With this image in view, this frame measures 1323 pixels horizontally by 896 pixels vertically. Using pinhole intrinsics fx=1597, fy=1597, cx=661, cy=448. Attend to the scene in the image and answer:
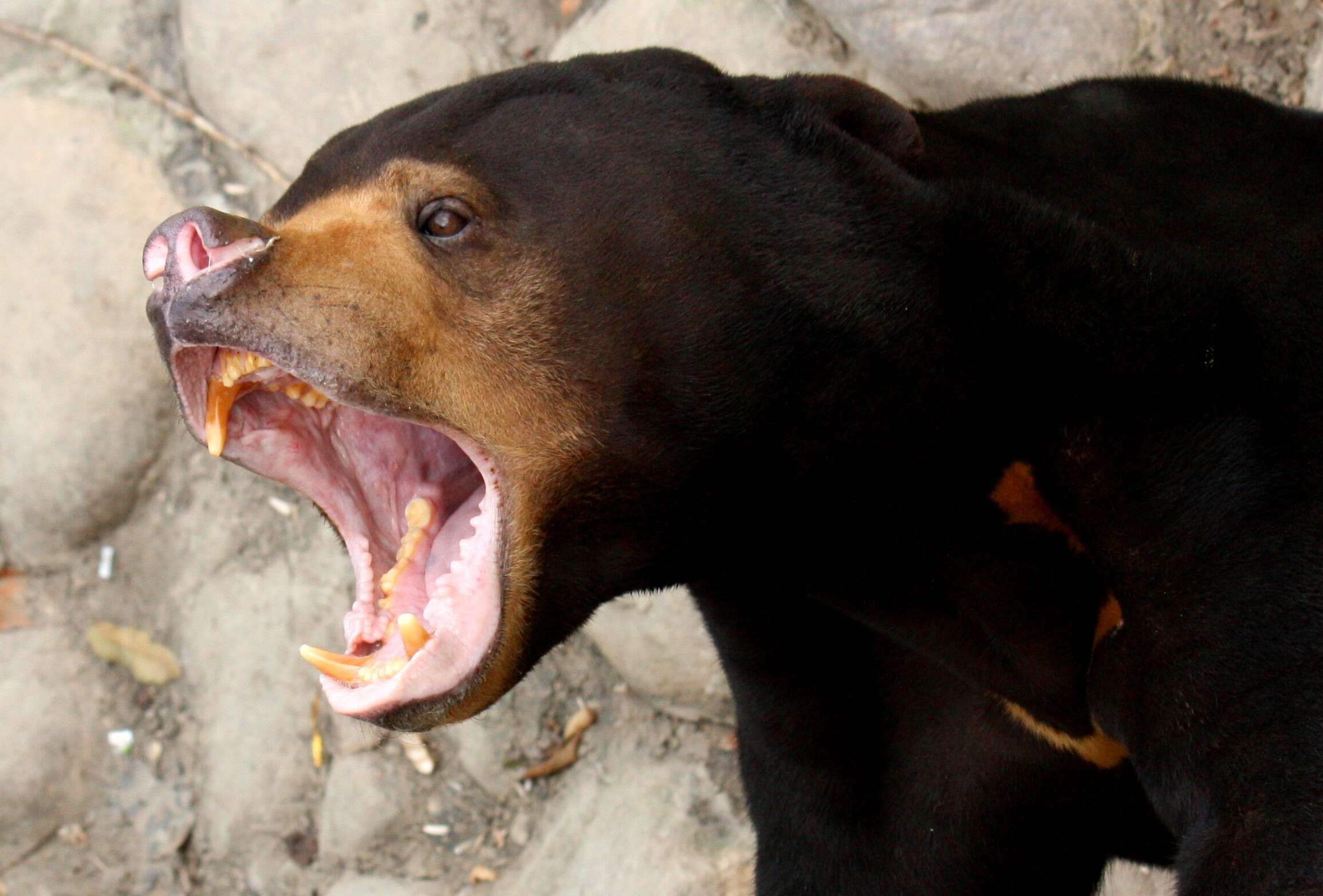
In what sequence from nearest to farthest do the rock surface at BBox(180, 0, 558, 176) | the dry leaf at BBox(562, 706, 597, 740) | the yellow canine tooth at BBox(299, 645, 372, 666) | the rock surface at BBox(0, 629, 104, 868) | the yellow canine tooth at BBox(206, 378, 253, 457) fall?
the yellow canine tooth at BBox(299, 645, 372, 666) → the yellow canine tooth at BBox(206, 378, 253, 457) → the dry leaf at BBox(562, 706, 597, 740) → the rock surface at BBox(180, 0, 558, 176) → the rock surface at BBox(0, 629, 104, 868)

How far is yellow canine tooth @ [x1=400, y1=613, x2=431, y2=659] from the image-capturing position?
230cm

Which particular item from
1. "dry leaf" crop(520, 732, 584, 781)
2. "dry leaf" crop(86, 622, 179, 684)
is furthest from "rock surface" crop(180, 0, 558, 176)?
"dry leaf" crop(520, 732, 584, 781)

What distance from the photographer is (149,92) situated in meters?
4.91

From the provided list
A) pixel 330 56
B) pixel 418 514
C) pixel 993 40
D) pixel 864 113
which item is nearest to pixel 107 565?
pixel 330 56

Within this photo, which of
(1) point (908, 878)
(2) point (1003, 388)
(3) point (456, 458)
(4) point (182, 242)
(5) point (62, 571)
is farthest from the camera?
(5) point (62, 571)

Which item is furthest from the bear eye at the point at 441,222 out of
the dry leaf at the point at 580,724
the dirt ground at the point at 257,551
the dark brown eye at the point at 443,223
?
the dry leaf at the point at 580,724

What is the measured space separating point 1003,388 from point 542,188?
80 cm

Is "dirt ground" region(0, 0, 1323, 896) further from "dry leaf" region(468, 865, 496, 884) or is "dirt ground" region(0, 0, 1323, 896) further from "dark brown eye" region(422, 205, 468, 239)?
"dark brown eye" region(422, 205, 468, 239)

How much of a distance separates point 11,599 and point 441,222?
305 cm

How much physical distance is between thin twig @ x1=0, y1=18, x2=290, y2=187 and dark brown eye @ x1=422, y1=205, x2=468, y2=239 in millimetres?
2346

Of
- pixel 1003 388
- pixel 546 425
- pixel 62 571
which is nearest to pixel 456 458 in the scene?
pixel 546 425

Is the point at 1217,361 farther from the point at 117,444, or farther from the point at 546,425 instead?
the point at 117,444

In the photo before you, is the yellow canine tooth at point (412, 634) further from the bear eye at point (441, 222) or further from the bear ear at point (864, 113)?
the bear ear at point (864, 113)

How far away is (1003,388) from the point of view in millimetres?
2574
